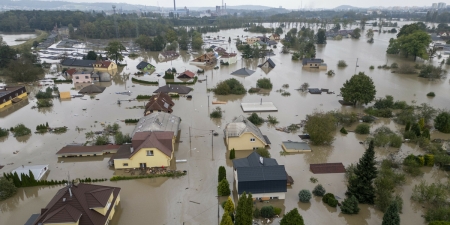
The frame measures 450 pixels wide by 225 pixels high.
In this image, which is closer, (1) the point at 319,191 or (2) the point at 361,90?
(1) the point at 319,191

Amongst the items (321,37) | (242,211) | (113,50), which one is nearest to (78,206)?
(242,211)

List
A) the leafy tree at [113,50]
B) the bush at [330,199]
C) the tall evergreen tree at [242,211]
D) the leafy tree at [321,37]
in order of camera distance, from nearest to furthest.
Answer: the tall evergreen tree at [242,211], the bush at [330,199], the leafy tree at [113,50], the leafy tree at [321,37]

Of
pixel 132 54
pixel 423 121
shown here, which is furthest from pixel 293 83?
pixel 132 54

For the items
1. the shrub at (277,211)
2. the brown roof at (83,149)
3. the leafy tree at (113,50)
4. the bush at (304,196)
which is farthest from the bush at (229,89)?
the leafy tree at (113,50)

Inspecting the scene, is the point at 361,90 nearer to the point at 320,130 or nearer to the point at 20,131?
the point at 320,130

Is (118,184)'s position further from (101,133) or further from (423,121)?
(423,121)

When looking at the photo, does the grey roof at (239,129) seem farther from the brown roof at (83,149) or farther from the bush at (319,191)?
the brown roof at (83,149)

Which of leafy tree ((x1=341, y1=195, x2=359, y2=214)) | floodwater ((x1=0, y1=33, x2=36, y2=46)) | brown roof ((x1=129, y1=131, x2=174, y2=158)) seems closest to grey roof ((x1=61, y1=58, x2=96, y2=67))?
brown roof ((x1=129, y1=131, x2=174, y2=158))
